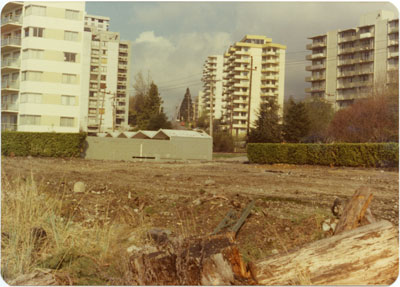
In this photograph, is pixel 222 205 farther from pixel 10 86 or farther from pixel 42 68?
pixel 42 68

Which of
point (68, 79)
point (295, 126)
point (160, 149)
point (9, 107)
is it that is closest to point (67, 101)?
point (68, 79)

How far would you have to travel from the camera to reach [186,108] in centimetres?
1023

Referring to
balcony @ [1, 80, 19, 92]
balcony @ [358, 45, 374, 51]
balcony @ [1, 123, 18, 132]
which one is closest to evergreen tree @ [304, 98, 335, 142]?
balcony @ [358, 45, 374, 51]

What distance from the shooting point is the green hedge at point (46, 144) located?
17.8 meters

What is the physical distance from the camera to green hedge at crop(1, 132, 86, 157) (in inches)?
702

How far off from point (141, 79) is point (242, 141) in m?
10.2

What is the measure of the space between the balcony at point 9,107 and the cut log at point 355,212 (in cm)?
1380

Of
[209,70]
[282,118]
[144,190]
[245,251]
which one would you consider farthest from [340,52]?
[245,251]

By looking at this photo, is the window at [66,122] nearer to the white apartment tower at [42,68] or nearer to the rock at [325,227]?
the white apartment tower at [42,68]

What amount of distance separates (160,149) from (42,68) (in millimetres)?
6735

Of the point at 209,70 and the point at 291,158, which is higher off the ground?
the point at 209,70

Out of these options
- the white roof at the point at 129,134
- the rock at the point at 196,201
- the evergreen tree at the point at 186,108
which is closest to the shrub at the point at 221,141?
the white roof at the point at 129,134

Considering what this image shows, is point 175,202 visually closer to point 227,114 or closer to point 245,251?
point 245,251

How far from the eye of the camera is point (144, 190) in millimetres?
9086
